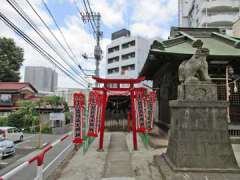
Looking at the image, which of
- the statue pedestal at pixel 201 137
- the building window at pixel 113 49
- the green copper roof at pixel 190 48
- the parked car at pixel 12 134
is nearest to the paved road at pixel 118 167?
the statue pedestal at pixel 201 137

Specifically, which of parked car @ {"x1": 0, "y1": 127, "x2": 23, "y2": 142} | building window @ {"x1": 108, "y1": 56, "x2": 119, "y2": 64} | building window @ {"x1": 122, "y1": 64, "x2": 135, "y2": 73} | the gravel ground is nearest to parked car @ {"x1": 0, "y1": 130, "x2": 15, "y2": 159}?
the gravel ground

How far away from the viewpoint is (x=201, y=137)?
18.0 feet

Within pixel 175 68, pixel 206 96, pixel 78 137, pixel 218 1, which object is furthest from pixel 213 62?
pixel 218 1

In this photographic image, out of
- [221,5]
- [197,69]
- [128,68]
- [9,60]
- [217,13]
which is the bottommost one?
[197,69]

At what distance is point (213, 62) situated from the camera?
10281mm

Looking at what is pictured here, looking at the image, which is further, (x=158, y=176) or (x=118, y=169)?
(x=118, y=169)

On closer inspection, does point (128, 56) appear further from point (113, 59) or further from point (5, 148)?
point (5, 148)

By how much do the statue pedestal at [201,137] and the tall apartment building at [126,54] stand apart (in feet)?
130

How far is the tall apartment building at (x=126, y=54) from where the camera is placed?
49.2 meters

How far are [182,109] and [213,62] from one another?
5.80 m

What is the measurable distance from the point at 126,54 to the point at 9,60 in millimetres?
26602

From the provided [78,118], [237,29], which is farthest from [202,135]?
[237,29]

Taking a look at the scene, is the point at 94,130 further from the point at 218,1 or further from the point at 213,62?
the point at 218,1

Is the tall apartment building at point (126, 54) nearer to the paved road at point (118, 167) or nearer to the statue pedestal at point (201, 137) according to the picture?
the paved road at point (118, 167)
